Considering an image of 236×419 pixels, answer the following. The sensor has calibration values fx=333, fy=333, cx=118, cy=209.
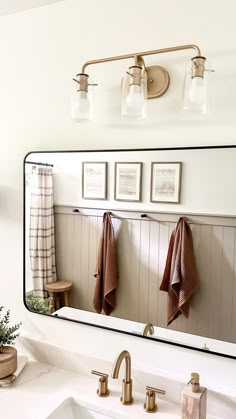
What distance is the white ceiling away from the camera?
1.49 metres

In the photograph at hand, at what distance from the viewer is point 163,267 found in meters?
1.31

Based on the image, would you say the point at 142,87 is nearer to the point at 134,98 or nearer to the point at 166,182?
the point at 134,98

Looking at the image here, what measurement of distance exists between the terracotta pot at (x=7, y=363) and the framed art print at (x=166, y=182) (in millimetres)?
886

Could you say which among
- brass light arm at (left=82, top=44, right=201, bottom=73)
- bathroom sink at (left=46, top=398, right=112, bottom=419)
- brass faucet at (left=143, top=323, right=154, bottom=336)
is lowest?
bathroom sink at (left=46, top=398, right=112, bottom=419)

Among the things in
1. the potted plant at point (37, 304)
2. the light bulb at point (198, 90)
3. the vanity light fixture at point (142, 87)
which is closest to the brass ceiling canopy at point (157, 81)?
the vanity light fixture at point (142, 87)

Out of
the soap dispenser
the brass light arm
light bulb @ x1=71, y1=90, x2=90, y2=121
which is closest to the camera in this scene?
the soap dispenser

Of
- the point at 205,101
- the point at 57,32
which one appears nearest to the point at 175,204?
the point at 205,101

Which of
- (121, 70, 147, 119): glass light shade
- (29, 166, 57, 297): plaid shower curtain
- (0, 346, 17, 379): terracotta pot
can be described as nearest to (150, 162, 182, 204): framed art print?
(121, 70, 147, 119): glass light shade

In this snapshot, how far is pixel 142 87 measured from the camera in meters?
1.27

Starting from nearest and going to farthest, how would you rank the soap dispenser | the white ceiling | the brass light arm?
the soap dispenser
the brass light arm
the white ceiling

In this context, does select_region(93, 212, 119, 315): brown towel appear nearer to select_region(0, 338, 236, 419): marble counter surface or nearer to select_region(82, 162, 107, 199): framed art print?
select_region(82, 162, 107, 199): framed art print

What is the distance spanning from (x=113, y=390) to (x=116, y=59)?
1317 millimetres

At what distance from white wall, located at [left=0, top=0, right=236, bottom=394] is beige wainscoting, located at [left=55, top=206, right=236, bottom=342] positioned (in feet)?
0.44

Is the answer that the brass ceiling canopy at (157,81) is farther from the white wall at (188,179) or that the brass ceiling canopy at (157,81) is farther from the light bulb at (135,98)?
the white wall at (188,179)
